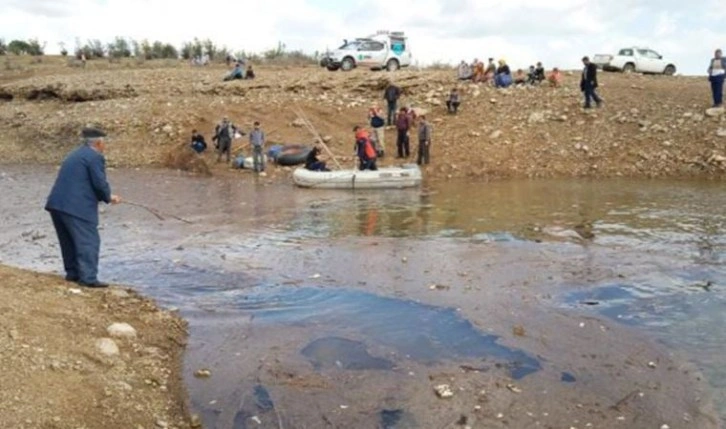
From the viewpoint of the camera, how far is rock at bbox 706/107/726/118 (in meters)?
23.1

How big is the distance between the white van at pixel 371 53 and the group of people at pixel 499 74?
13.6 feet

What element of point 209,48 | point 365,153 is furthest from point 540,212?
point 209,48

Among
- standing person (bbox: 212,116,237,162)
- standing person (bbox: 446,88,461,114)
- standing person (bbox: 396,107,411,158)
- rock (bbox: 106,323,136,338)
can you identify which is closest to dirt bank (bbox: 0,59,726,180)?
standing person (bbox: 446,88,461,114)

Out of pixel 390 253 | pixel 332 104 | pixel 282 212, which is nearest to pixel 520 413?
pixel 390 253

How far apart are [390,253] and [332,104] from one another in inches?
635

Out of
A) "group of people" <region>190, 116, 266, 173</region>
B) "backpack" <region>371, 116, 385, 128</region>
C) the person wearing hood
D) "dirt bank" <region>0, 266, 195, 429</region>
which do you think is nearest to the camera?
"dirt bank" <region>0, 266, 195, 429</region>

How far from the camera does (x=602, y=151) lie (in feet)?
75.0

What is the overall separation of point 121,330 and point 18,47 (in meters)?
51.4

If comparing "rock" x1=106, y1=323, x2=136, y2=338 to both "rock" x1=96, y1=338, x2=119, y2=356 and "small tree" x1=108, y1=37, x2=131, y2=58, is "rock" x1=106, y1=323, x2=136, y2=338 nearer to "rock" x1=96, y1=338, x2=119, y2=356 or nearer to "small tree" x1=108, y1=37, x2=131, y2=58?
"rock" x1=96, y1=338, x2=119, y2=356

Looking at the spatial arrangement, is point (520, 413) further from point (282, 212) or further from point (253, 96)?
point (253, 96)

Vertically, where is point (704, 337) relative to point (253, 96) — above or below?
below

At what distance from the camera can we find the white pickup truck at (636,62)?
32406 millimetres

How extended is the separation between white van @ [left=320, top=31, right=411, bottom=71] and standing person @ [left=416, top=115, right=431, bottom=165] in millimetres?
10112

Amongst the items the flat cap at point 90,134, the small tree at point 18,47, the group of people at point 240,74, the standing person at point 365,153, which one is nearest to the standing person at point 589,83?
the standing person at point 365,153
